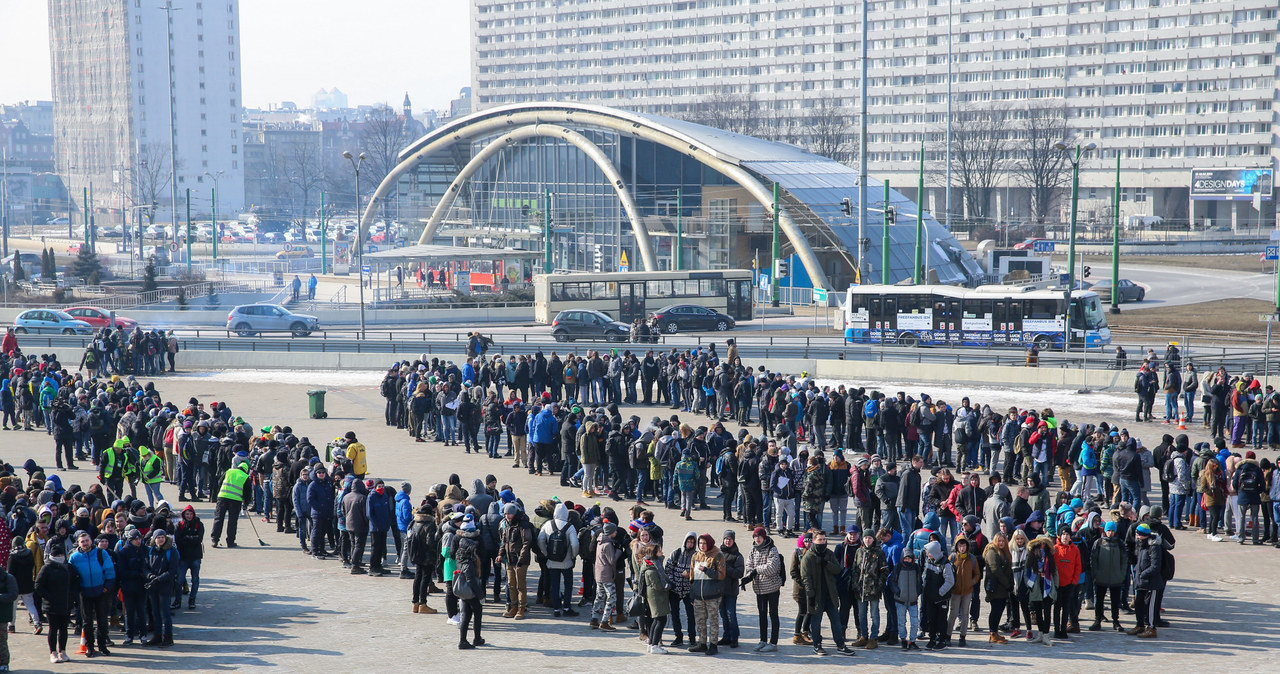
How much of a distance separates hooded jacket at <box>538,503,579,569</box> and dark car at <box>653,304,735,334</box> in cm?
3411

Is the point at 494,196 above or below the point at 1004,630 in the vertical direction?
above

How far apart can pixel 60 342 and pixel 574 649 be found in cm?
3254

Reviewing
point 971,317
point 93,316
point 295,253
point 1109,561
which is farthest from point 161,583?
point 295,253

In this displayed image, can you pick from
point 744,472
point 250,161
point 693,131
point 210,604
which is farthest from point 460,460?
point 250,161

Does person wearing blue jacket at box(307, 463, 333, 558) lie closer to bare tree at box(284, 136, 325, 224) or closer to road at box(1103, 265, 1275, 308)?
road at box(1103, 265, 1275, 308)

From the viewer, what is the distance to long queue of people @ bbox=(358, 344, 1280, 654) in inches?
495

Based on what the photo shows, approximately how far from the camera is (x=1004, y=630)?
13.4 meters

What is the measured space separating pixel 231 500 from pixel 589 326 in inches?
1112

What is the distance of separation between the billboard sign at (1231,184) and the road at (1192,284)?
2785cm

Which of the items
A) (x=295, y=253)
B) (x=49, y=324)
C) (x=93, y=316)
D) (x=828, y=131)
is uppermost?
(x=828, y=131)

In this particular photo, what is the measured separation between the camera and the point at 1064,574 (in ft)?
42.2

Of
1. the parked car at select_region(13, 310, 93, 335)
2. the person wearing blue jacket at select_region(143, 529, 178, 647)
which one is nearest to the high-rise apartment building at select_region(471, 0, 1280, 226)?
the parked car at select_region(13, 310, 93, 335)

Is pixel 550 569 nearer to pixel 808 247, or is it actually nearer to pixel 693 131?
pixel 808 247

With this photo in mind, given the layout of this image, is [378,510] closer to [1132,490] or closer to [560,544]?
[560,544]
